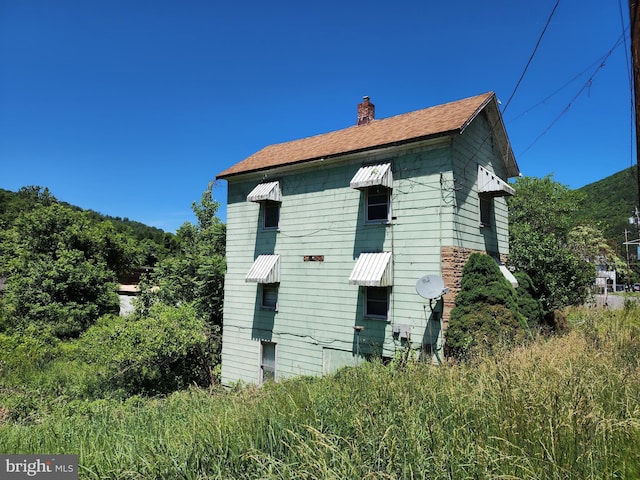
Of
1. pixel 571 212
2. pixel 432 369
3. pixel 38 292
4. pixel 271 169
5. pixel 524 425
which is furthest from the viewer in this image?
pixel 571 212

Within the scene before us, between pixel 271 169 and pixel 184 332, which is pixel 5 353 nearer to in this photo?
pixel 184 332

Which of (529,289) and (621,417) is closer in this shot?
(621,417)

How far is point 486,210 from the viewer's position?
42.8ft

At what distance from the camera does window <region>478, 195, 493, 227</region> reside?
41.7ft

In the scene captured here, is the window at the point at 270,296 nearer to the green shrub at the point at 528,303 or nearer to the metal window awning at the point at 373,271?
the metal window awning at the point at 373,271

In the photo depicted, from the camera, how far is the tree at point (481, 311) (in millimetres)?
9242

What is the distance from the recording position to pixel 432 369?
5.47m

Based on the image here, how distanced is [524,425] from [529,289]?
11588 mm

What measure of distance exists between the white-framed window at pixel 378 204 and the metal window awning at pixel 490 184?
3.26 m

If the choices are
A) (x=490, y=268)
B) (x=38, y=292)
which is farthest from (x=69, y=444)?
(x=38, y=292)

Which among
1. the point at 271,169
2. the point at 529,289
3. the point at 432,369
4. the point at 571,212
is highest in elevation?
the point at 571,212

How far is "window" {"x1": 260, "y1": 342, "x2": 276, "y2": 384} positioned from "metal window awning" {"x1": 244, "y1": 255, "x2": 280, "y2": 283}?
2749mm

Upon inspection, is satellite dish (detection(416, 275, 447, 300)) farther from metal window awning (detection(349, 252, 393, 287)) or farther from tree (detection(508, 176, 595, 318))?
tree (detection(508, 176, 595, 318))

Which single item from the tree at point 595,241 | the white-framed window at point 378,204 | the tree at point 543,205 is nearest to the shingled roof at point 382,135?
the white-framed window at point 378,204
